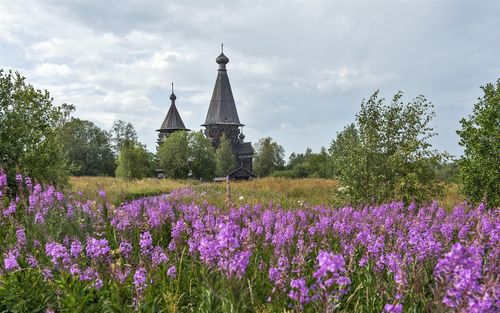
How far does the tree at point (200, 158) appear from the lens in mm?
55125

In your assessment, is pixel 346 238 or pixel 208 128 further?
pixel 208 128

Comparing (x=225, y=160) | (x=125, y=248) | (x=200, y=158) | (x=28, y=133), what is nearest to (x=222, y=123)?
(x=225, y=160)

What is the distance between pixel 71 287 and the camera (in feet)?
14.7

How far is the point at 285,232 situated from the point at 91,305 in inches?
117

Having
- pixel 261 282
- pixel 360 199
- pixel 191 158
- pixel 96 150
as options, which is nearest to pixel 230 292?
pixel 261 282

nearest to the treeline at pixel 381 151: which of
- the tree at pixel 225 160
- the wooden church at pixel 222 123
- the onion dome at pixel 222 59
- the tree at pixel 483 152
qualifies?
the tree at pixel 483 152

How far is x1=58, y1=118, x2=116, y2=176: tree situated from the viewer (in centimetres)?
7612

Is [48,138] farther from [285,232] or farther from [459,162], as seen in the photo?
[459,162]

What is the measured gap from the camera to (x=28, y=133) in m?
15.8

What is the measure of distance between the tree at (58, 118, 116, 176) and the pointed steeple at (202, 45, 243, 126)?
21.0 metres

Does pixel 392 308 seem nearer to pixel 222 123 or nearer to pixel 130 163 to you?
pixel 130 163

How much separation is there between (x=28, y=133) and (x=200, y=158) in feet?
132

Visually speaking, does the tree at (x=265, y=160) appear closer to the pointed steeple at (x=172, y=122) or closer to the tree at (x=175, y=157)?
the pointed steeple at (x=172, y=122)

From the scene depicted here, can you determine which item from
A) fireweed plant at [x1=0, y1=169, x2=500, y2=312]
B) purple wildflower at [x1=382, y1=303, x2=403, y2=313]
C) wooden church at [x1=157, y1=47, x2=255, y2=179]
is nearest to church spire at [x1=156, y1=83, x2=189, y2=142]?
wooden church at [x1=157, y1=47, x2=255, y2=179]
